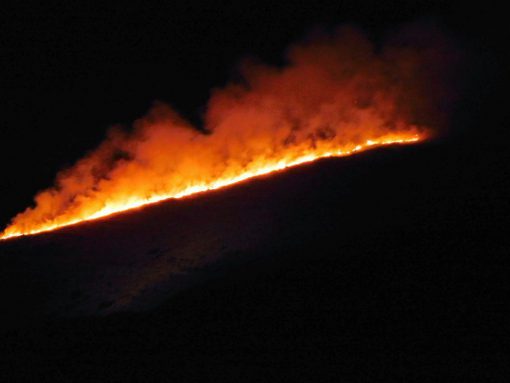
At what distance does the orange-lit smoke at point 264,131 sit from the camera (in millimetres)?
14102

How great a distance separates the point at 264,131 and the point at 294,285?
8431 mm

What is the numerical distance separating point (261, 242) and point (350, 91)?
878cm

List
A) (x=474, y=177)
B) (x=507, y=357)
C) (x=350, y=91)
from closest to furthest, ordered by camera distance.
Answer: (x=507, y=357) < (x=474, y=177) < (x=350, y=91)

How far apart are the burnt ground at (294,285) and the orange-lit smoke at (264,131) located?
202 centimetres

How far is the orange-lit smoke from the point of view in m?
14.1

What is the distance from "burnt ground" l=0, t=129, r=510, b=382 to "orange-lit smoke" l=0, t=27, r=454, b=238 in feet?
6.63

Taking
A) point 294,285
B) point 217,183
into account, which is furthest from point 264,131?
point 294,285

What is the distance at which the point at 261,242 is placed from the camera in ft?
29.9

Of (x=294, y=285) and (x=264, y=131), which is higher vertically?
(x=264, y=131)

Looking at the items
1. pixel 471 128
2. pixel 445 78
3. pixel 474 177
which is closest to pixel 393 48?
pixel 445 78

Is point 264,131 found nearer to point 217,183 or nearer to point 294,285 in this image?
point 217,183

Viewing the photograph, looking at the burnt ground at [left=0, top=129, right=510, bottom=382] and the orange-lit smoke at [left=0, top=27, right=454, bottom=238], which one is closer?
the burnt ground at [left=0, top=129, right=510, bottom=382]

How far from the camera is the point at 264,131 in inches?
576

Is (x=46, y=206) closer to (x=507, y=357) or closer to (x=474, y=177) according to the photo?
(x=474, y=177)
